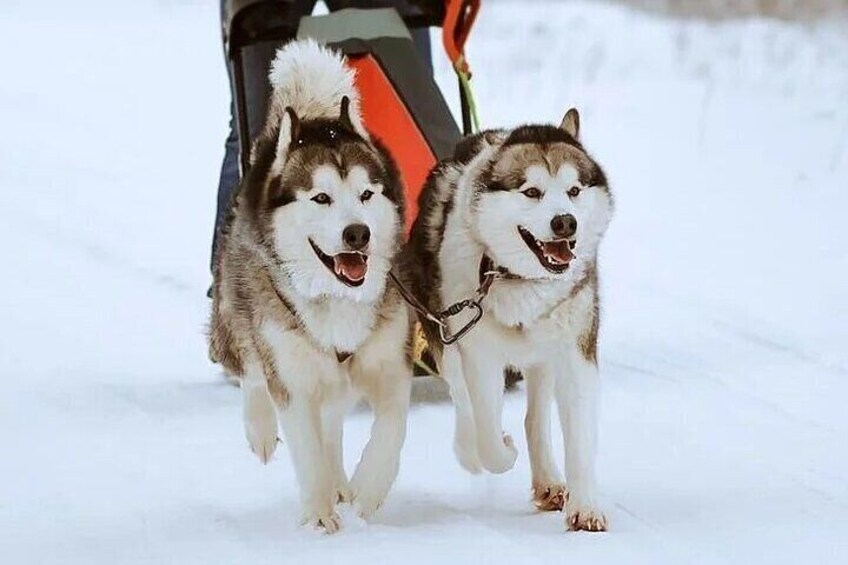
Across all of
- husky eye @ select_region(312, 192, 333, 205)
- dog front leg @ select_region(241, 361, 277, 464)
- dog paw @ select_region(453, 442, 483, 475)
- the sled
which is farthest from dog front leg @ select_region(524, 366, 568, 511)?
husky eye @ select_region(312, 192, 333, 205)

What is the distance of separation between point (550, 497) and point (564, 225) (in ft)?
2.17

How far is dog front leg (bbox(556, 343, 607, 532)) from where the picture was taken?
2.88m

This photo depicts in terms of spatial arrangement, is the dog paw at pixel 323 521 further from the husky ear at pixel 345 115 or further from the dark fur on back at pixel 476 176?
the husky ear at pixel 345 115

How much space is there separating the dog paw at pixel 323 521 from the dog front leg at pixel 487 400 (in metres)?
0.34

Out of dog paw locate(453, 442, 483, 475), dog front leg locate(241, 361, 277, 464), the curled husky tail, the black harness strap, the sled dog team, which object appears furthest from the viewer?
dog front leg locate(241, 361, 277, 464)

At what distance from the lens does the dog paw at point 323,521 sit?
Result: 2.93m

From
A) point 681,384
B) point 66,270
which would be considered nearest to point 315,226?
point 681,384

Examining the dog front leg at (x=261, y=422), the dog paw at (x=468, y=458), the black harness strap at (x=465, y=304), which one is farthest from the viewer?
the dog front leg at (x=261, y=422)

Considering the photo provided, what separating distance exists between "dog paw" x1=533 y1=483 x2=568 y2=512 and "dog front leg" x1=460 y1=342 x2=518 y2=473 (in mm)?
88

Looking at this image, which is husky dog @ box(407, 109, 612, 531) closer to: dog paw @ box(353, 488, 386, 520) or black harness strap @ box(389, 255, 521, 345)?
black harness strap @ box(389, 255, 521, 345)

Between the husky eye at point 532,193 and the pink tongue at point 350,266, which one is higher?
the husky eye at point 532,193

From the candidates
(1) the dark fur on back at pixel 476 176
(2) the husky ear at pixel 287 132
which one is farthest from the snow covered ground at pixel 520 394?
(2) the husky ear at pixel 287 132

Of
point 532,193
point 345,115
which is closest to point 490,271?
point 532,193

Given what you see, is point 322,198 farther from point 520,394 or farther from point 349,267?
point 520,394
